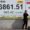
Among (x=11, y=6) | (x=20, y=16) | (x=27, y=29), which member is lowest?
(x=27, y=29)

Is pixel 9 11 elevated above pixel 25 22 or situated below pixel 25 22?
above

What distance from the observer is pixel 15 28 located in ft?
2.51

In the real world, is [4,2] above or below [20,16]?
above

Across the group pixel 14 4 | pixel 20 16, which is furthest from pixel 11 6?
pixel 20 16

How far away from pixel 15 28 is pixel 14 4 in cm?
28

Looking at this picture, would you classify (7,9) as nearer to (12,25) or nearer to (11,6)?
(11,6)

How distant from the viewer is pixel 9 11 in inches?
29.6

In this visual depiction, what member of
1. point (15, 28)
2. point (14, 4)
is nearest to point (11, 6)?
point (14, 4)

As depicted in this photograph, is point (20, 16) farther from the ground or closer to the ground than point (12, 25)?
farther from the ground

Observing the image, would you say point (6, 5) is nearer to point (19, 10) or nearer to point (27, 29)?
point (19, 10)

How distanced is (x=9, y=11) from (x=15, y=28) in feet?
0.69

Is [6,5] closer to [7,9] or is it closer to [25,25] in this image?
[7,9]

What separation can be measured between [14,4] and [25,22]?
243 millimetres

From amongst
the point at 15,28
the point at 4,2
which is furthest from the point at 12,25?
the point at 4,2
